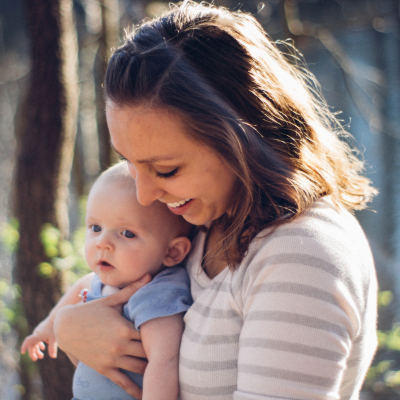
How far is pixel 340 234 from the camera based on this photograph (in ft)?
4.13

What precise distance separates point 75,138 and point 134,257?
2.71 meters

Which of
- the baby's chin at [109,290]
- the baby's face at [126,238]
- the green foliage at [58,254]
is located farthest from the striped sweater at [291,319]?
the green foliage at [58,254]

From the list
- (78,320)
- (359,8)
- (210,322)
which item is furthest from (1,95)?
(210,322)

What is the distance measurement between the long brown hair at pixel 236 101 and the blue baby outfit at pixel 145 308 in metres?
0.29

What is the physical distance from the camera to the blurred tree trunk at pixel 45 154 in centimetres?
307

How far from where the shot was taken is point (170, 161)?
4.47 feet

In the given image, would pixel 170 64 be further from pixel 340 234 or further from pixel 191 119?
pixel 340 234

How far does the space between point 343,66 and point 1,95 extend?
4.40 metres

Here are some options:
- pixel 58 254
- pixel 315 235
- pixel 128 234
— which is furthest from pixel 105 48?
pixel 315 235

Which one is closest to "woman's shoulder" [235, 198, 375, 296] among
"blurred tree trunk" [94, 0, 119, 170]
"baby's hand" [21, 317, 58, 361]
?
"baby's hand" [21, 317, 58, 361]

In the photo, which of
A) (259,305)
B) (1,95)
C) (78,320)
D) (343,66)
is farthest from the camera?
(1,95)

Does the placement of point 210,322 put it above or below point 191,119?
below

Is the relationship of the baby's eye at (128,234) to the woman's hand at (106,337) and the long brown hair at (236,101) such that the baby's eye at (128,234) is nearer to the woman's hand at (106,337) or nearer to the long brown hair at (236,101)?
the woman's hand at (106,337)

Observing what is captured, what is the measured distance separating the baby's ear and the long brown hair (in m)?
0.36
